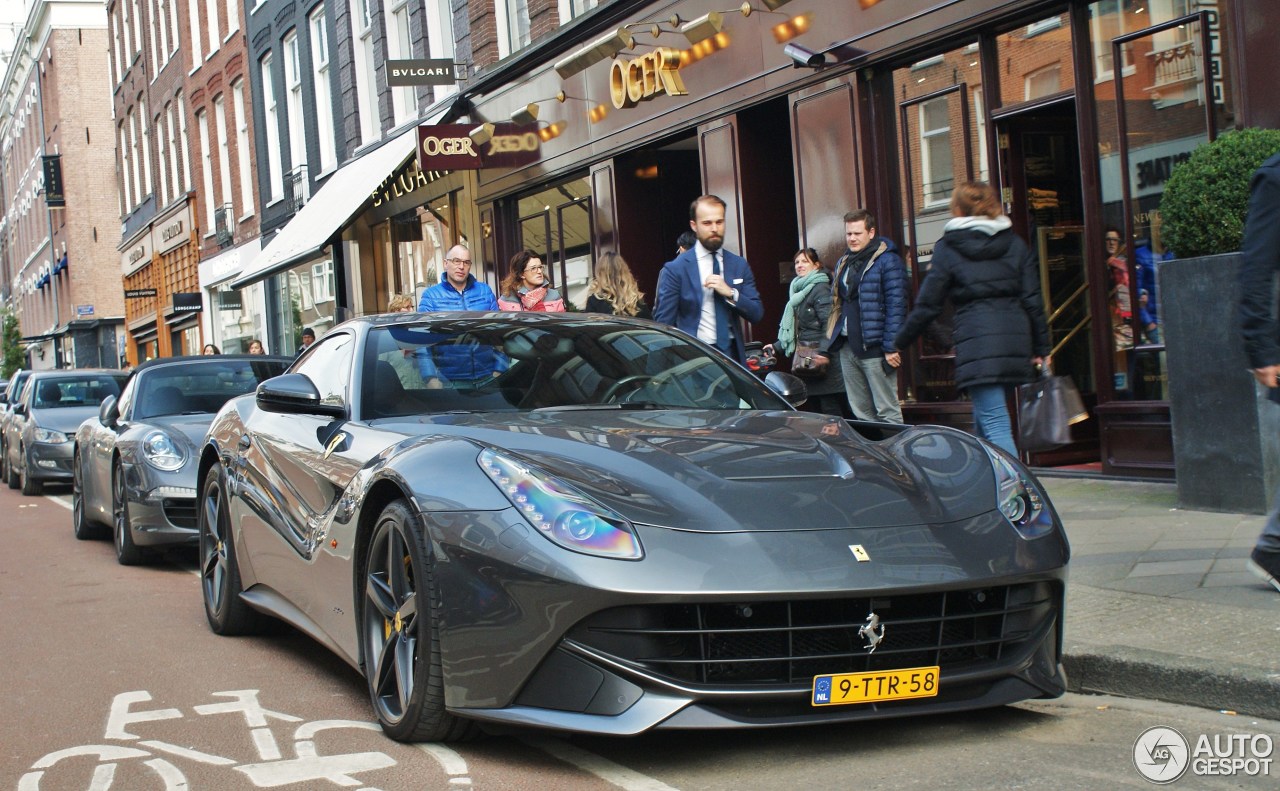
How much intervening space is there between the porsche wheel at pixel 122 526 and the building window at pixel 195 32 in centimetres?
2906

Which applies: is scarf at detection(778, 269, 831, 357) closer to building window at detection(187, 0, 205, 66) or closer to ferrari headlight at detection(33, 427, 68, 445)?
ferrari headlight at detection(33, 427, 68, 445)

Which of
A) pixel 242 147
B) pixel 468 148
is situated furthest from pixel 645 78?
pixel 242 147

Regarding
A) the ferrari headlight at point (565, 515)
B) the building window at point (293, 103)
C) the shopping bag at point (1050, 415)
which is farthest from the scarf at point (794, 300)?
the building window at point (293, 103)

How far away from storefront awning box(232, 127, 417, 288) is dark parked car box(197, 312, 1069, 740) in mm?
14819

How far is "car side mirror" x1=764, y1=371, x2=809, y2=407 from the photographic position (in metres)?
5.54

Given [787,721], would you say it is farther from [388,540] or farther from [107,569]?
[107,569]

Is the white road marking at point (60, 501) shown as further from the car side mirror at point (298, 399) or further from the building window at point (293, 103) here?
the building window at point (293, 103)

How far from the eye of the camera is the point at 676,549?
12.8 ft

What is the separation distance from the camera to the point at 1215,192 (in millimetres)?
7512

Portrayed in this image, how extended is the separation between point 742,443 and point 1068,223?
694 cm

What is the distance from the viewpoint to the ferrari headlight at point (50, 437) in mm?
16797

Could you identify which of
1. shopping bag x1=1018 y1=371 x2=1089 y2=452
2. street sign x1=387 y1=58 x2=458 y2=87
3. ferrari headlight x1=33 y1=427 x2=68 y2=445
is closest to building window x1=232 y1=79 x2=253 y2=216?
street sign x1=387 y1=58 x2=458 y2=87

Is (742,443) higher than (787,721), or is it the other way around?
(742,443)

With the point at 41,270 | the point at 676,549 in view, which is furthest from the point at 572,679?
the point at 41,270
